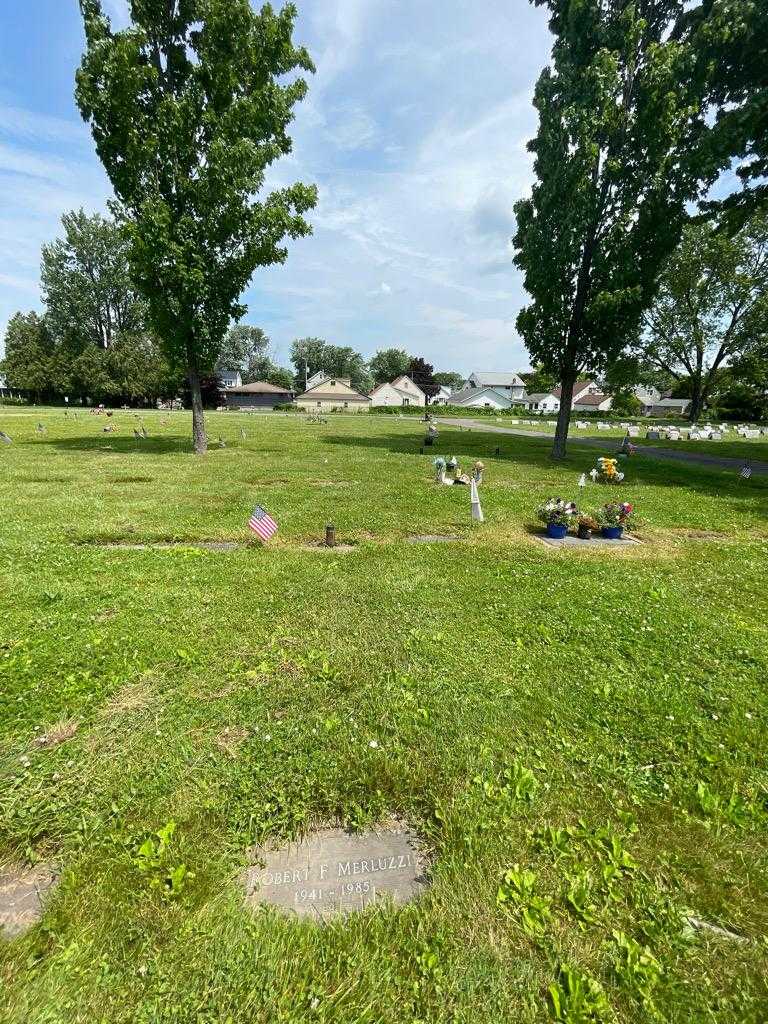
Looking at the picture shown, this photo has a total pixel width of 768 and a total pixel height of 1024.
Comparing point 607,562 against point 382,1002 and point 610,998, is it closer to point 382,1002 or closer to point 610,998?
point 610,998

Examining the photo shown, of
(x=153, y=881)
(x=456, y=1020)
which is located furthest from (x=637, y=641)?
(x=153, y=881)

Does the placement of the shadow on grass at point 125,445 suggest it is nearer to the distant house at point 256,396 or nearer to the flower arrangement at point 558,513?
the flower arrangement at point 558,513

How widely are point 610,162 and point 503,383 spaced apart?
91.1m

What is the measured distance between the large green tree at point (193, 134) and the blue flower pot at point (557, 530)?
46.1 ft

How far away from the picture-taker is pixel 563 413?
1931 centimetres

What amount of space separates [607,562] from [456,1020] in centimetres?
628

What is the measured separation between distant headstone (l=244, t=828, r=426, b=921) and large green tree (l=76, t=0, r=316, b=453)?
54.6 ft

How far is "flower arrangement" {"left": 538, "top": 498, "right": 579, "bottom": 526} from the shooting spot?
815 centimetres

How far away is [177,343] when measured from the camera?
16.2m

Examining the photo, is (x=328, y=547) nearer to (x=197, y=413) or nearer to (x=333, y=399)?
(x=197, y=413)

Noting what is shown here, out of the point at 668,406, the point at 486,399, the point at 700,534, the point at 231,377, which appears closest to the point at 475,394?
the point at 486,399

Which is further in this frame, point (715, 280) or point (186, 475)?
point (715, 280)

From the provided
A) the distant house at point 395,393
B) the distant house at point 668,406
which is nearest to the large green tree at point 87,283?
the distant house at point 395,393

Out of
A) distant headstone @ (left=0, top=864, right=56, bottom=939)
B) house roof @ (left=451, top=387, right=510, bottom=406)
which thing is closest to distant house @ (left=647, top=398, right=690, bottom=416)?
house roof @ (left=451, top=387, right=510, bottom=406)
